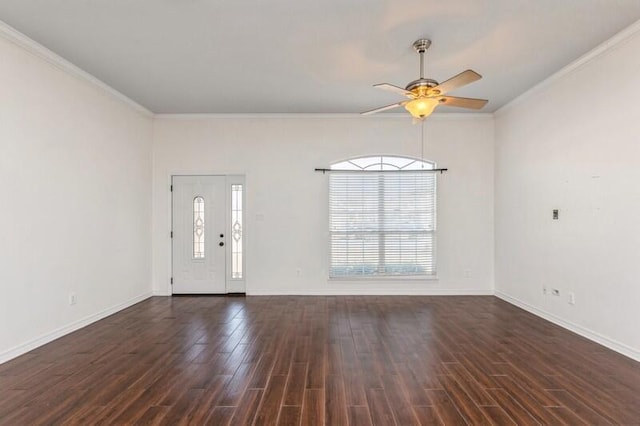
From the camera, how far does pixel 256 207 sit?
5.74m

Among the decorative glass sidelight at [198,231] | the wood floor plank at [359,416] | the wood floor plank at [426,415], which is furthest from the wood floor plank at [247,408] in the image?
the decorative glass sidelight at [198,231]

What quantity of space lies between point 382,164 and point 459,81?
3002 millimetres

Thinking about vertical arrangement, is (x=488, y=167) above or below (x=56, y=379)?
above

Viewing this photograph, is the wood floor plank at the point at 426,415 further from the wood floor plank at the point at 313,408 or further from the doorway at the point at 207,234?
the doorway at the point at 207,234

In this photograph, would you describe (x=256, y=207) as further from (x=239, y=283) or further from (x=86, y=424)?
(x=86, y=424)

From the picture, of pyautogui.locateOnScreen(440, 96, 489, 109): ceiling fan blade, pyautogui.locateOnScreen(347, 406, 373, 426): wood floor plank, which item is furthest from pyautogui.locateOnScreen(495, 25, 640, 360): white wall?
pyautogui.locateOnScreen(347, 406, 373, 426): wood floor plank

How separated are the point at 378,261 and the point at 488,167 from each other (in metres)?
2.50

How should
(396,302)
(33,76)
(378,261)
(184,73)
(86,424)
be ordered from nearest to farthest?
(86,424) < (33,76) < (184,73) < (396,302) < (378,261)

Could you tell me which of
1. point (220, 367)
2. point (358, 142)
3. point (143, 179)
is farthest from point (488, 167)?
point (143, 179)

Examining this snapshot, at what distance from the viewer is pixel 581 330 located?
3.77m

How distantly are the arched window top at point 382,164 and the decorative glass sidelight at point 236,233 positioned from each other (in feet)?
5.88

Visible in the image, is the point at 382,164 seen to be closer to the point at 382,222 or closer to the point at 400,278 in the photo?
the point at 382,222

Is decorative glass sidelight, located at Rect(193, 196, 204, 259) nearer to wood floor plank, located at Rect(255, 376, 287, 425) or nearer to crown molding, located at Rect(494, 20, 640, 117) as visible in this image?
wood floor plank, located at Rect(255, 376, 287, 425)

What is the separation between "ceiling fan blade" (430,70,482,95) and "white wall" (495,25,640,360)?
1744 mm
